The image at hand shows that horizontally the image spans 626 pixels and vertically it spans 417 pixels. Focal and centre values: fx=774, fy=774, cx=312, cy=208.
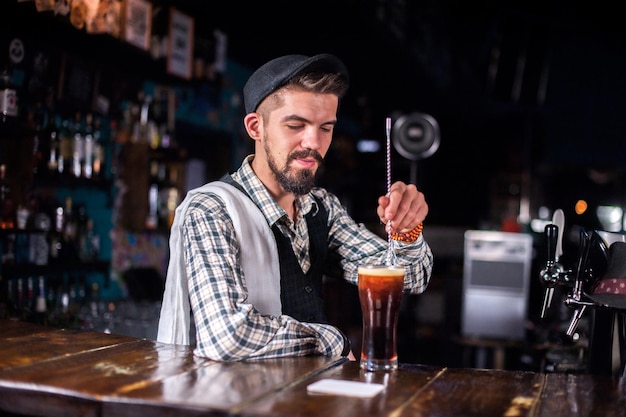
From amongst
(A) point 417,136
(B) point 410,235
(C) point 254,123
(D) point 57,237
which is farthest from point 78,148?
(A) point 417,136

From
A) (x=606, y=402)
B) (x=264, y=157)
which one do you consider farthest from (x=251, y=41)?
(x=606, y=402)

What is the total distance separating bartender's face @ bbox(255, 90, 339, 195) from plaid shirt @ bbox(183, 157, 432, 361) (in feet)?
0.38

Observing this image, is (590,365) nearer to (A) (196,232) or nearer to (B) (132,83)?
(A) (196,232)

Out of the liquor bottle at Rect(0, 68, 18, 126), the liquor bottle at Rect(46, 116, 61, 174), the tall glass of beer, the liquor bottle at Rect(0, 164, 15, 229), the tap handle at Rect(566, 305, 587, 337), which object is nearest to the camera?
the tall glass of beer

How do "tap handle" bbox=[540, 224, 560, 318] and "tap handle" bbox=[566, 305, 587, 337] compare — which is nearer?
"tap handle" bbox=[566, 305, 587, 337]

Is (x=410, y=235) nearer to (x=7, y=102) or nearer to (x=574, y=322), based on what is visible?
(x=574, y=322)

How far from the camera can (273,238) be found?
2172 millimetres

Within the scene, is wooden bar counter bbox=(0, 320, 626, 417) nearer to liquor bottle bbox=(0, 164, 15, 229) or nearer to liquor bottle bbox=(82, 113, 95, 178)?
liquor bottle bbox=(0, 164, 15, 229)

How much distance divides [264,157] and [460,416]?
109 cm

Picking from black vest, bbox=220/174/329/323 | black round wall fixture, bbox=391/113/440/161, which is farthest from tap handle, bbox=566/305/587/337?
black round wall fixture, bbox=391/113/440/161

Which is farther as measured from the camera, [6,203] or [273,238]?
[6,203]

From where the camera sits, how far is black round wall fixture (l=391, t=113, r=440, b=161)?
6.89 metres

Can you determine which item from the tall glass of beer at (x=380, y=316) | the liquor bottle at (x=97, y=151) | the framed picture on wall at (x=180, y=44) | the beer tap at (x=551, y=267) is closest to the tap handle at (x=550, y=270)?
the beer tap at (x=551, y=267)

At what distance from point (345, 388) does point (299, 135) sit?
0.82 meters
